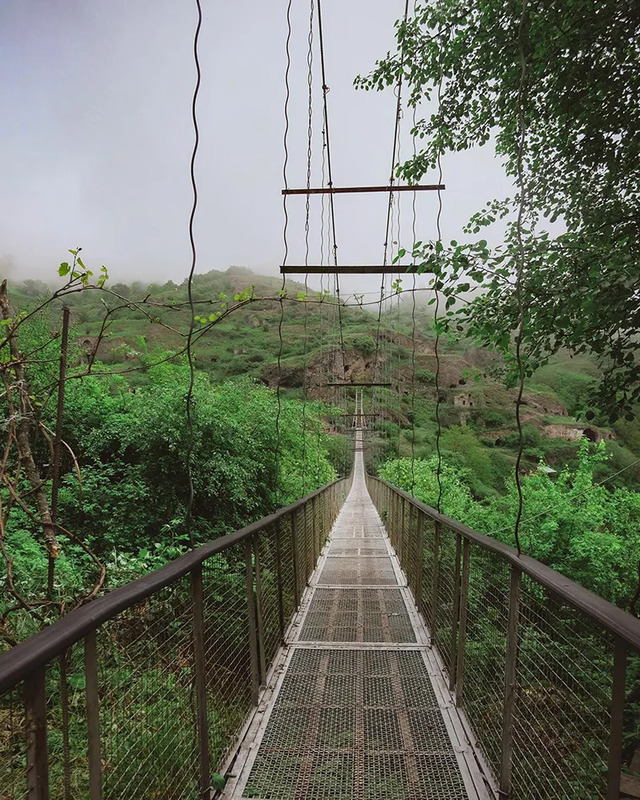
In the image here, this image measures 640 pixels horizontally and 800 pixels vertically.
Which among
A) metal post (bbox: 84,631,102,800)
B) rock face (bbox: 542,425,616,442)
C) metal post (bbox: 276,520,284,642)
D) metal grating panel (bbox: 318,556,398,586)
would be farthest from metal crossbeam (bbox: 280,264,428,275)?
rock face (bbox: 542,425,616,442)

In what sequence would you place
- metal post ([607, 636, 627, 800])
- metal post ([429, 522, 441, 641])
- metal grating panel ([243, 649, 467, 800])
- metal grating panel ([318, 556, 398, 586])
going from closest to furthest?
metal post ([607, 636, 627, 800]), metal grating panel ([243, 649, 467, 800]), metal post ([429, 522, 441, 641]), metal grating panel ([318, 556, 398, 586])

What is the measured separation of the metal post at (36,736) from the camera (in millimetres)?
630

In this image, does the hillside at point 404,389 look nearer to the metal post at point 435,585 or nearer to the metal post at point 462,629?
the metal post at point 435,585

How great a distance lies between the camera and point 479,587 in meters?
1.92

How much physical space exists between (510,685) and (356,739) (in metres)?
0.61

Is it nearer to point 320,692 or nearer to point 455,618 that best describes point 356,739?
point 320,692

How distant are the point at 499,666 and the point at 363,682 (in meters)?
0.70

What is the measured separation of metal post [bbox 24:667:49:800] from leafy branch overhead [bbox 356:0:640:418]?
2511 millimetres

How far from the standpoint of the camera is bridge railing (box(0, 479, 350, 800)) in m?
0.70

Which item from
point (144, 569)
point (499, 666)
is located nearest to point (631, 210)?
point (499, 666)

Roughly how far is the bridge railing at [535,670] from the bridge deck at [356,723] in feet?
0.38

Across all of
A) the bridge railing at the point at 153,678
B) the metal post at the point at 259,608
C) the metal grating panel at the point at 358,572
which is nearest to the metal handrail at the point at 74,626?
the bridge railing at the point at 153,678

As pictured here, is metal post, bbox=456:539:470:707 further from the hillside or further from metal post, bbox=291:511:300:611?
the hillside

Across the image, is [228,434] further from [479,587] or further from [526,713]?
[526,713]
